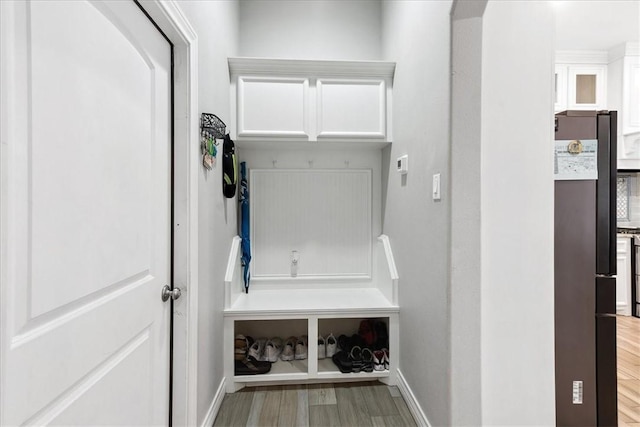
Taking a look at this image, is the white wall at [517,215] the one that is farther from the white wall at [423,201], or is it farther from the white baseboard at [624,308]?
the white baseboard at [624,308]

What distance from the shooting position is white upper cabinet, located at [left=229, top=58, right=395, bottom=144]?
2.29 m

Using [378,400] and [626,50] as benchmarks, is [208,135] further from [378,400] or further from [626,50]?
[626,50]

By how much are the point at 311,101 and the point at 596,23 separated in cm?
321

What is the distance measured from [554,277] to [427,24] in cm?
147

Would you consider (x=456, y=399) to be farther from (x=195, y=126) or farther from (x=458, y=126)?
(x=195, y=126)

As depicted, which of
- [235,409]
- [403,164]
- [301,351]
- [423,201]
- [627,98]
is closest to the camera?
[423,201]

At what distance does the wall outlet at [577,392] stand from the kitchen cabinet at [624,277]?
118 inches

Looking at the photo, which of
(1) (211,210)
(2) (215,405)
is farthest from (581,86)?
(2) (215,405)

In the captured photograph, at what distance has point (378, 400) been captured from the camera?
6.59 feet

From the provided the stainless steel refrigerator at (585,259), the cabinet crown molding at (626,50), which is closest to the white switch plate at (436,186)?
the stainless steel refrigerator at (585,259)

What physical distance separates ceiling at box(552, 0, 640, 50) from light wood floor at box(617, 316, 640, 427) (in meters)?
3.10

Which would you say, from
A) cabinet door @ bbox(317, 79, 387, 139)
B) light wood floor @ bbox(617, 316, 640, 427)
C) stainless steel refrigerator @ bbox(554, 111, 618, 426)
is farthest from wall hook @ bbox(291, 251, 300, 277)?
light wood floor @ bbox(617, 316, 640, 427)

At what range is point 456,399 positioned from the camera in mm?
1396

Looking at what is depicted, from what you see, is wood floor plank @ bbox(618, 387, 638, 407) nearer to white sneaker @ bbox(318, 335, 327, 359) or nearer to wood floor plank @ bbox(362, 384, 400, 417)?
wood floor plank @ bbox(362, 384, 400, 417)
